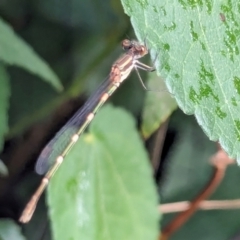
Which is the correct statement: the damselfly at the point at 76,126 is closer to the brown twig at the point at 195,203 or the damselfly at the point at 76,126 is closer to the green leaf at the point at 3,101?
the green leaf at the point at 3,101

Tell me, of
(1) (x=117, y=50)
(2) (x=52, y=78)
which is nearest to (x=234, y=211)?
(1) (x=117, y=50)

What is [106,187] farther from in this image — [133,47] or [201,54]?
[201,54]

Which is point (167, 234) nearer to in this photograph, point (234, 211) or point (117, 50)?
point (234, 211)

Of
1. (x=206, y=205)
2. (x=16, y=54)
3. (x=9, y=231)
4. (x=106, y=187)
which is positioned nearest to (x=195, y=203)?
(x=206, y=205)

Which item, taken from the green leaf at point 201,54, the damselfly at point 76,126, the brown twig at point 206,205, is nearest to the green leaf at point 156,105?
the damselfly at point 76,126

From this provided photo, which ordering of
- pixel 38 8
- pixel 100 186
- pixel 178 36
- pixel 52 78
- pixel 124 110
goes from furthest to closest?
pixel 38 8 < pixel 124 110 < pixel 100 186 < pixel 52 78 < pixel 178 36

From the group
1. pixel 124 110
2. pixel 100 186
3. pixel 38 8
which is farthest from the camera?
pixel 38 8

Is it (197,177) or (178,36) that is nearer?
(178,36)

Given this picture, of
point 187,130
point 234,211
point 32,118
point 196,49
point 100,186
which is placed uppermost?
point 196,49
